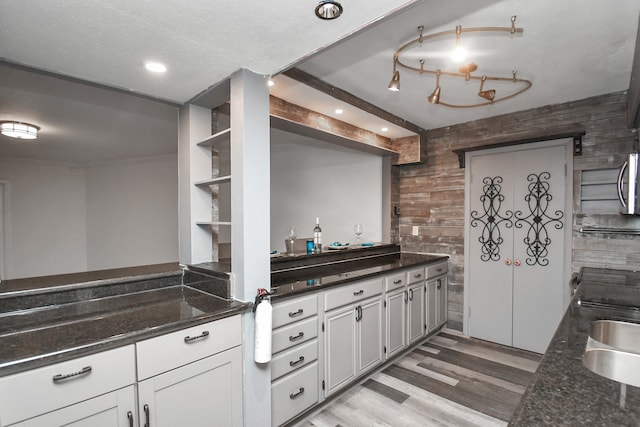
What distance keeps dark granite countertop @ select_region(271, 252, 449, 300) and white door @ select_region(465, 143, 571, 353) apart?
1.75ft

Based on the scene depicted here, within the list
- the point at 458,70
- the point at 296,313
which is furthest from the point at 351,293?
the point at 458,70

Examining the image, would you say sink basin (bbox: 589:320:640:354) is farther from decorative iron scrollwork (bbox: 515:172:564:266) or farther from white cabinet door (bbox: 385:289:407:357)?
decorative iron scrollwork (bbox: 515:172:564:266)

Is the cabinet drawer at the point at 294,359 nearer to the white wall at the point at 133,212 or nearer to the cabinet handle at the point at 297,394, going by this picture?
the cabinet handle at the point at 297,394

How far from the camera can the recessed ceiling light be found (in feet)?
5.65

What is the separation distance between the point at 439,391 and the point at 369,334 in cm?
69

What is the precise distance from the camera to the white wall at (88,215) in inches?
208

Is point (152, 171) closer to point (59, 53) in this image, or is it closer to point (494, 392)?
point (59, 53)

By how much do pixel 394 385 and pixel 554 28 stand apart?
2.76m

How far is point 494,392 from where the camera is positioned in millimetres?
2518

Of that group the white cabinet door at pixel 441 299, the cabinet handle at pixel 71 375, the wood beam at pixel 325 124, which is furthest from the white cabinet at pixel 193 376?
the white cabinet door at pixel 441 299

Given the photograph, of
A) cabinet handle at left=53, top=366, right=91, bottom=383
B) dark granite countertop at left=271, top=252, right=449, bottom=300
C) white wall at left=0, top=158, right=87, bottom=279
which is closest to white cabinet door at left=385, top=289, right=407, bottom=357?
dark granite countertop at left=271, top=252, right=449, bottom=300

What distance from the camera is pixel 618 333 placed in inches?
57.6

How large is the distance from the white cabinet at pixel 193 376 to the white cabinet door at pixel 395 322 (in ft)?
5.12

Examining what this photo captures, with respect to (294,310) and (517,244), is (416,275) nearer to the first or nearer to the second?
(517,244)
